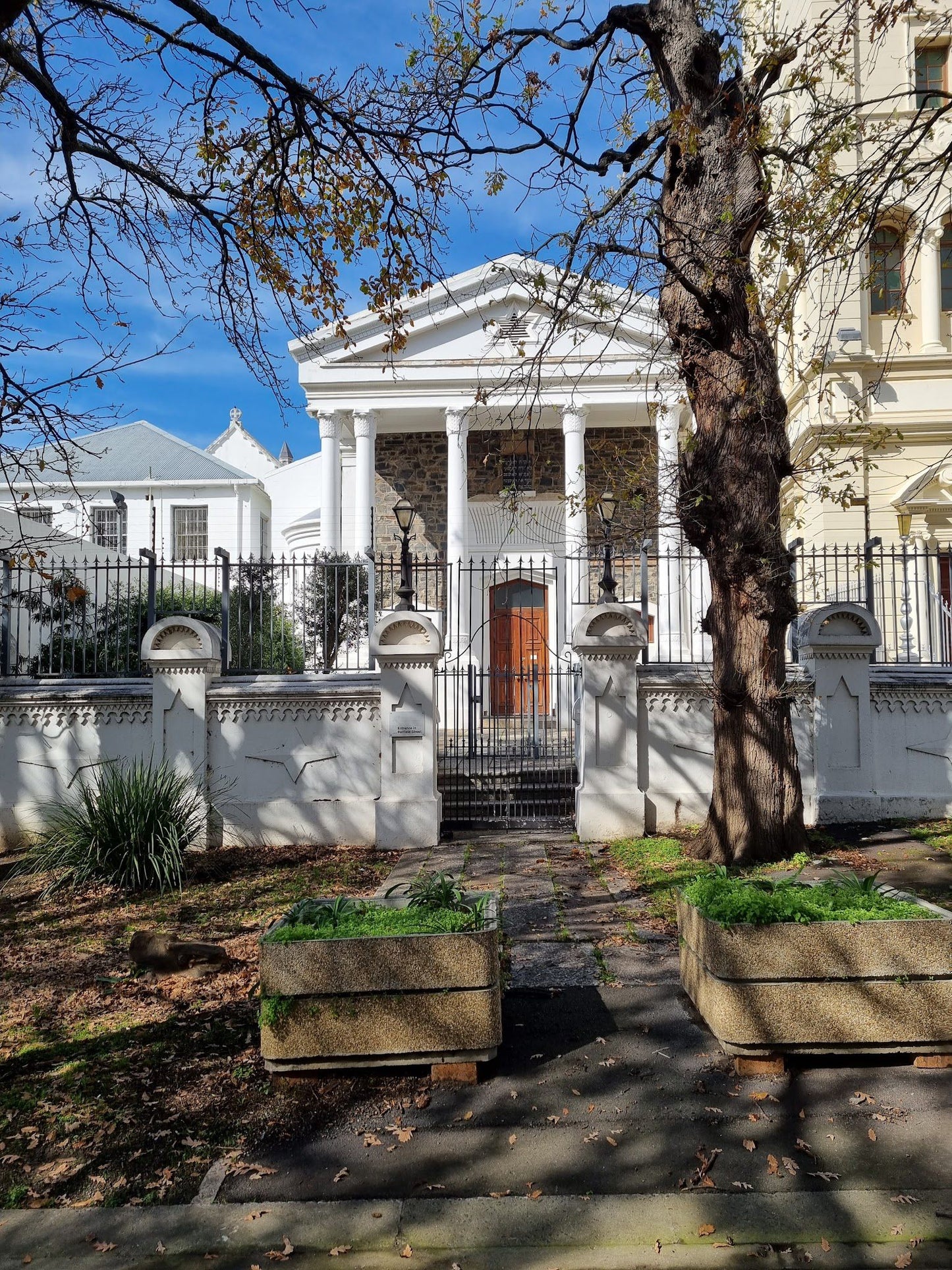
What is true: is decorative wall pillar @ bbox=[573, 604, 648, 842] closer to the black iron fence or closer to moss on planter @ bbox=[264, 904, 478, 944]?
the black iron fence

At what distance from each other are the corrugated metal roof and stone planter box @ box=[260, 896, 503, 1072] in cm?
2768

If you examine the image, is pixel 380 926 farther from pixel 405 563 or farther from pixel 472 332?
pixel 472 332

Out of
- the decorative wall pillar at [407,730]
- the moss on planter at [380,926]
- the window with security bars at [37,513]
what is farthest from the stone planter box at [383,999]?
the window with security bars at [37,513]

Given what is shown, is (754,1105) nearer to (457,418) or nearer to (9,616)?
(9,616)

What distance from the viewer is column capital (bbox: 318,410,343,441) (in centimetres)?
2136

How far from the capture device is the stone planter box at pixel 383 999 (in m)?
3.98

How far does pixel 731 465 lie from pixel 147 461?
2713 cm

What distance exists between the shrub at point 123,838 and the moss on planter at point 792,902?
202 inches

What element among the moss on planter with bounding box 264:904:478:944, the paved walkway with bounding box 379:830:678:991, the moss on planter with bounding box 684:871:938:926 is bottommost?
the paved walkway with bounding box 379:830:678:991

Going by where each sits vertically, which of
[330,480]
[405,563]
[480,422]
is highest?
[480,422]

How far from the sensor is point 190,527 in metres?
30.5

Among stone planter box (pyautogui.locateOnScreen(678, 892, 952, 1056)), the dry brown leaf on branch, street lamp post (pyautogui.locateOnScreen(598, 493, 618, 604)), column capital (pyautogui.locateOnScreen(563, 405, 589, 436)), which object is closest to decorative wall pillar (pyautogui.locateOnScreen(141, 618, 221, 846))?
street lamp post (pyautogui.locateOnScreen(598, 493, 618, 604))

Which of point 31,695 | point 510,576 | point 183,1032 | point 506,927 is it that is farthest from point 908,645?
point 510,576

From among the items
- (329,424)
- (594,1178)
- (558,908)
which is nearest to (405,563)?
(558,908)
